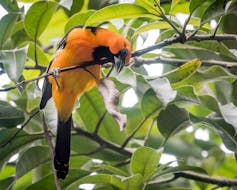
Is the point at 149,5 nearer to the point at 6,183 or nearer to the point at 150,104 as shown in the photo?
the point at 150,104

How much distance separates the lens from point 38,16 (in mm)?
2021

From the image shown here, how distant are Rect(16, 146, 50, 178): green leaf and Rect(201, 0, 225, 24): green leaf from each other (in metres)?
0.74

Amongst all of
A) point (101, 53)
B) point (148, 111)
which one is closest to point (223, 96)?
point (148, 111)

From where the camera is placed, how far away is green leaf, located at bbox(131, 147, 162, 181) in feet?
5.60

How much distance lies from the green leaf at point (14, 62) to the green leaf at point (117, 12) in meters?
0.26

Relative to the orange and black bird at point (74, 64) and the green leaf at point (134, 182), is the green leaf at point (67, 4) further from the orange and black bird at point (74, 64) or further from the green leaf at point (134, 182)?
the green leaf at point (134, 182)

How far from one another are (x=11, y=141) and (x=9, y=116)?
10cm

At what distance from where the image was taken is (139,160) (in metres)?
1.73

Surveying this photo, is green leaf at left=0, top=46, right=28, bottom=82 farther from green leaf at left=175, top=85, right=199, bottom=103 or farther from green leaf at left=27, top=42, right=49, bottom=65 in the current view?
green leaf at left=175, top=85, right=199, bottom=103

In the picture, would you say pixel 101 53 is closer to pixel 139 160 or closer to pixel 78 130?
pixel 78 130

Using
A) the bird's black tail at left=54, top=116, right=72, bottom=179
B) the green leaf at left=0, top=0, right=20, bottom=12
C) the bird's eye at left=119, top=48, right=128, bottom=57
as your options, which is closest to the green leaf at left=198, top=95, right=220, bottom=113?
the bird's eye at left=119, top=48, right=128, bottom=57

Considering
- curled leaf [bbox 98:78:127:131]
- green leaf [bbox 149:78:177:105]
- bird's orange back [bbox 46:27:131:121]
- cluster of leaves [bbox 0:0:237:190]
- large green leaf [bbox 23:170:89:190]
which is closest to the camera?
curled leaf [bbox 98:78:127:131]

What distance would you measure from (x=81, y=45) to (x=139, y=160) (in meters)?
0.61

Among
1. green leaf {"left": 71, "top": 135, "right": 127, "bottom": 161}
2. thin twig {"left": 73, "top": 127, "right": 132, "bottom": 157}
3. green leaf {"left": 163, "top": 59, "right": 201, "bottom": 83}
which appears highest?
green leaf {"left": 163, "top": 59, "right": 201, "bottom": 83}
